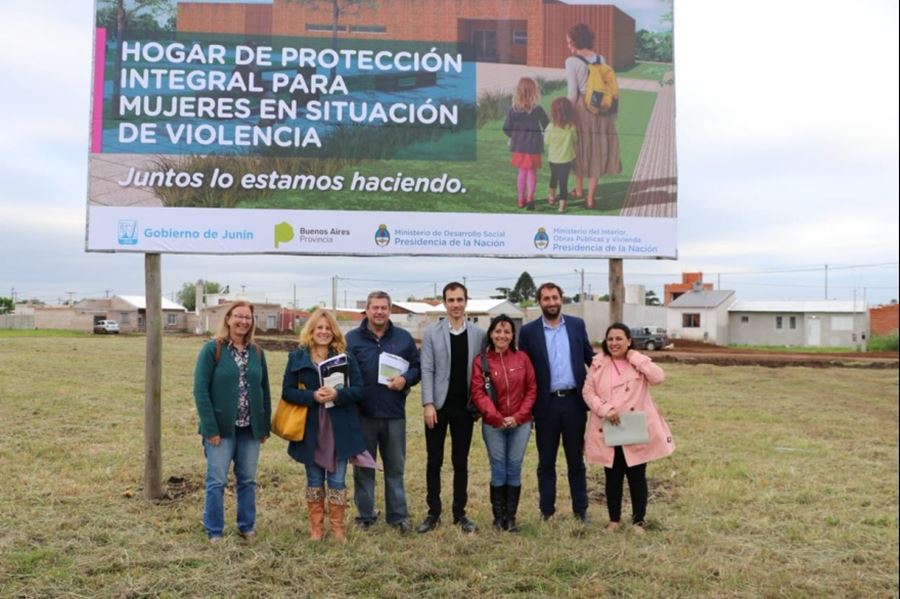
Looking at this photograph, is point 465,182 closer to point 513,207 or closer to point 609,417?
point 513,207

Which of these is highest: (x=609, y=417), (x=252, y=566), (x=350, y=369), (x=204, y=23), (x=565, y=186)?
(x=204, y=23)

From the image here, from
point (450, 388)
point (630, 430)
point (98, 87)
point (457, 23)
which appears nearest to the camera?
point (630, 430)

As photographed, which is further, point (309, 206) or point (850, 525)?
point (309, 206)

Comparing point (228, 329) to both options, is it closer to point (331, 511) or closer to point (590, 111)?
point (331, 511)

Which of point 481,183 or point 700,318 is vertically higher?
point 481,183

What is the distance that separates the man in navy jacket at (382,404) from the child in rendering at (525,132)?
1868 mm

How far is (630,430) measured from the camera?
5113 millimetres

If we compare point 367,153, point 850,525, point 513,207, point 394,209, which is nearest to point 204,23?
point 367,153

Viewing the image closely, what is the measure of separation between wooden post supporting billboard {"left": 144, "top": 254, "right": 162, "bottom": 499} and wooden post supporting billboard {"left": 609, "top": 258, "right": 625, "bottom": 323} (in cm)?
382

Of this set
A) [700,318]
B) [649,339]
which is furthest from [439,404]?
[700,318]

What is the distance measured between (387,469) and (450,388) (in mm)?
754

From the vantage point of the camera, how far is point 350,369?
16.6 feet

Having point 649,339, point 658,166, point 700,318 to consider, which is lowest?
point 649,339

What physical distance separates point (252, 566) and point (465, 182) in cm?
352
